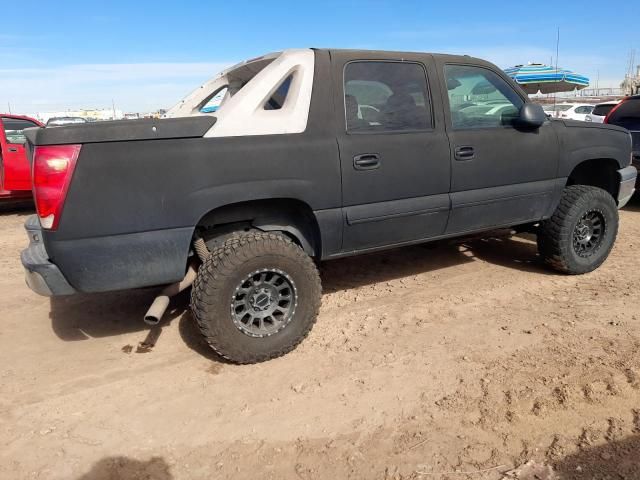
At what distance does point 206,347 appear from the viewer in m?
3.49

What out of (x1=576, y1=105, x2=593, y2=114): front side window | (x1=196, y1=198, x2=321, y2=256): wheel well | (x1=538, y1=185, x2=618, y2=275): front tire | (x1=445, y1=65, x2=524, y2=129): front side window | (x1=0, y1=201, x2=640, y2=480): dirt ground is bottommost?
(x1=0, y1=201, x2=640, y2=480): dirt ground

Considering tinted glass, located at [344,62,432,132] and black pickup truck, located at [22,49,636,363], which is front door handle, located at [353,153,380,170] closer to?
black pickup truck, located at [22,49,636,363]

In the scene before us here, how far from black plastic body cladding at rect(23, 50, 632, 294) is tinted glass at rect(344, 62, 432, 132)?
54mm

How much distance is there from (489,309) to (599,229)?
63.2 inches

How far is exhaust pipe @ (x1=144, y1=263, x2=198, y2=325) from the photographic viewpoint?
298 centimetres

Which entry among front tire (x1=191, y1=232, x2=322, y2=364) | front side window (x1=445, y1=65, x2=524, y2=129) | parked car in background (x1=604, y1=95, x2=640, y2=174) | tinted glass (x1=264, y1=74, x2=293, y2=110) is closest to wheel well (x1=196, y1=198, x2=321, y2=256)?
front tire (x1=191, y1=232, x2=322, y2=364)

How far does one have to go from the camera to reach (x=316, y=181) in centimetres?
322

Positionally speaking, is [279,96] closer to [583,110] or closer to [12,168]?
[12,168]

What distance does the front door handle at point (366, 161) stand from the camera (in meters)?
3.34

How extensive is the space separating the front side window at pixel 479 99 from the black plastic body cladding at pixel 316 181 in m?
0.06

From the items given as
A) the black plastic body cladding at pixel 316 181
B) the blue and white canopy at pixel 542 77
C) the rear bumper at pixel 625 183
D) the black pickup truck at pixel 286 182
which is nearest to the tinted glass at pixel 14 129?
the black pickup truck at pixel 286 182

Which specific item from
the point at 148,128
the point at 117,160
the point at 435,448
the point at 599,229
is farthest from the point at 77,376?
the point at 599,229

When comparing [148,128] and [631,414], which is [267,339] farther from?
[631,414]

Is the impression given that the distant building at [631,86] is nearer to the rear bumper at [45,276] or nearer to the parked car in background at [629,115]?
the parked car in background at [629,115]
